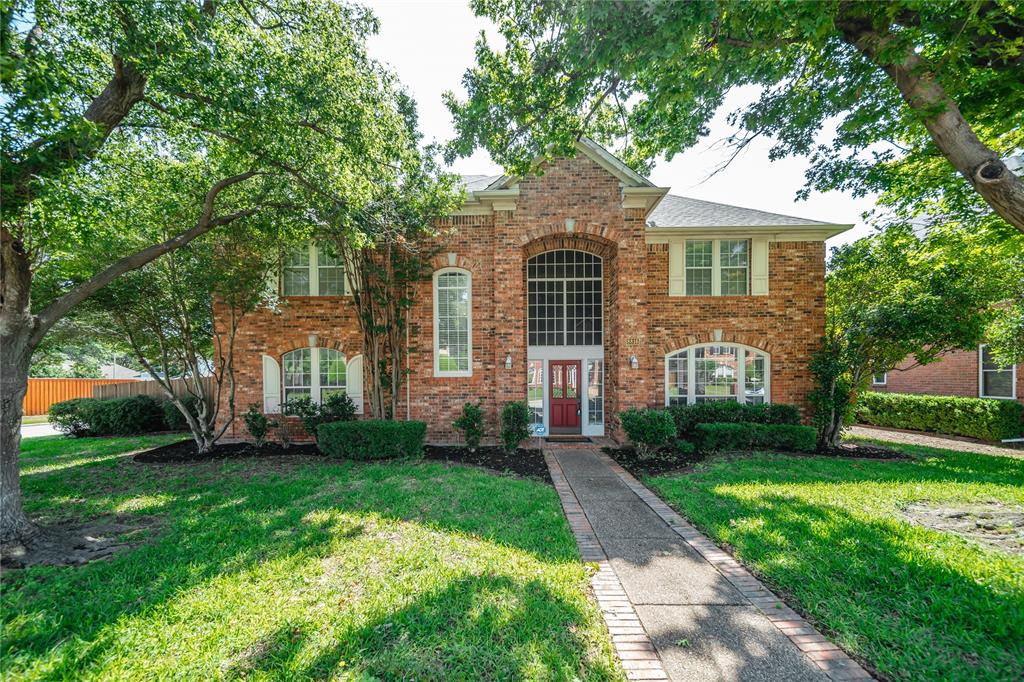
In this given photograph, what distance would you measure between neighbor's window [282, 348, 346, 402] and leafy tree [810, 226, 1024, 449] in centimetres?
1251

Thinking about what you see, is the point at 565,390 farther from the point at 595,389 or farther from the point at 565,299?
the point at 565,299

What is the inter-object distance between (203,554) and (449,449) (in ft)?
18.1

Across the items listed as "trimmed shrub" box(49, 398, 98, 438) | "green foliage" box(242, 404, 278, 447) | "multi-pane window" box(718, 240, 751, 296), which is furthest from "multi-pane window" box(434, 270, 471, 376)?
"trimmed shrub" box(49, 398, 98, 438)

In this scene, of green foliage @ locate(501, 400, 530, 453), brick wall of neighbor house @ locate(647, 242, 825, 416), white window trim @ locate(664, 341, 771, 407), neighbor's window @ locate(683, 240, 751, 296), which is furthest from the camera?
neighbor's window @ locate(683, 240, 751, 296)

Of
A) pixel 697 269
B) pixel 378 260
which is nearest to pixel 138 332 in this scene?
pixel 378 260

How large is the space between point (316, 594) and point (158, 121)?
25.1ft

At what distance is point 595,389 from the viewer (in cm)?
1102

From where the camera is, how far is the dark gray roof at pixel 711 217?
10.3 meters

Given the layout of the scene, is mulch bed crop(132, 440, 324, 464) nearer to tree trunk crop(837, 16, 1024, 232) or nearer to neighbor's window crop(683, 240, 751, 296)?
neighbor's window crop(683, 240, 751, 296)

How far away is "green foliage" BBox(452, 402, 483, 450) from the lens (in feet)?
30.5

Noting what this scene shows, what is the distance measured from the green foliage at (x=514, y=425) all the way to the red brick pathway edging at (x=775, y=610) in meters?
4.05

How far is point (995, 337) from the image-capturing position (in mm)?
9109

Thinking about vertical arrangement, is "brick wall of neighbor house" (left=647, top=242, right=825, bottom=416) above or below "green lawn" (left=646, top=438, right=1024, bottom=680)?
above

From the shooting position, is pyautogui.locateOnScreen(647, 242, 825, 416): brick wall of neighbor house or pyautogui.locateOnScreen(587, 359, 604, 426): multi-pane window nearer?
pyautogui.locateOnScreen(647, 242, 825, 416): brick wall of neighbor house
